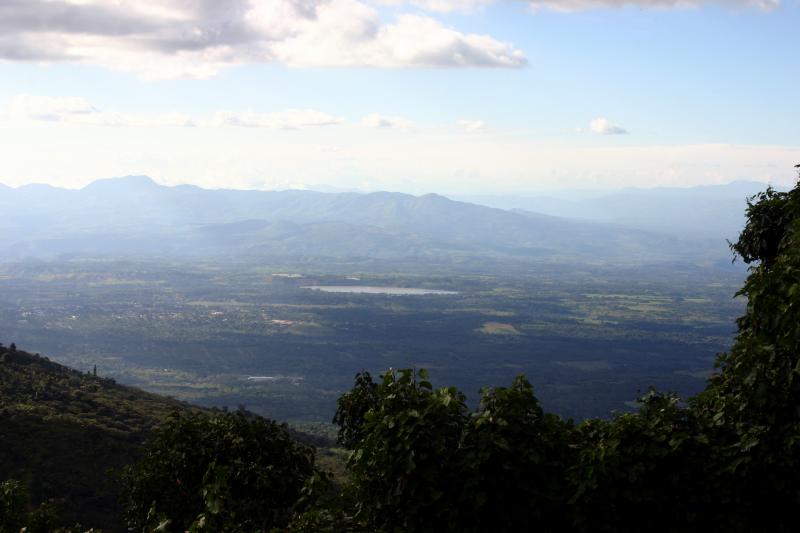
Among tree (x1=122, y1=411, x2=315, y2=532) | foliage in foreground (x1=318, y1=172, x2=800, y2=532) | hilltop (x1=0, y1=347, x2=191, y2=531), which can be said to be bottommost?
hilltop (x1=0, y1=347, x2=191, y2=531)

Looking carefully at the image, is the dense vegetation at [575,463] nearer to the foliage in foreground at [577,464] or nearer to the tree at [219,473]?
the foliage in foreground at [577,464]

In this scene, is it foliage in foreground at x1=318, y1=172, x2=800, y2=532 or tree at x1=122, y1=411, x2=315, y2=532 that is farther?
tree at x1=122, y1=411, x2=315, y2=532

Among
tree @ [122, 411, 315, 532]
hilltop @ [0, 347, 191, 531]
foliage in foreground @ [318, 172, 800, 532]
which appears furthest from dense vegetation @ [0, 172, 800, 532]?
hilltop @ [0, 347, 191, 531]

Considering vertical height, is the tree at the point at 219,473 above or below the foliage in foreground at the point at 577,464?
below

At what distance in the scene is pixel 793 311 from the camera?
1373 cm

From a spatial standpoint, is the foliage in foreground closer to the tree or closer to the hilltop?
the tree

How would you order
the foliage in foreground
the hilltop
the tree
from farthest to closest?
the hilltop < the tree < the foliage in foreground

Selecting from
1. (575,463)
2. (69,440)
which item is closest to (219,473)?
(575,463)

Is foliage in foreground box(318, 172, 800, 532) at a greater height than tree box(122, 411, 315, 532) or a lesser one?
greater

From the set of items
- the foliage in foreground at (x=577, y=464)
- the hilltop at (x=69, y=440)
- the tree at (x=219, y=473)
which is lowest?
the hilltop at (x=69, y=440)

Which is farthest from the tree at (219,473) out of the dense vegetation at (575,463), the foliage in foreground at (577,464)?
the foliage in foreground at (577,464)

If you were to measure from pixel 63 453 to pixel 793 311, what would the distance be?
43168mm

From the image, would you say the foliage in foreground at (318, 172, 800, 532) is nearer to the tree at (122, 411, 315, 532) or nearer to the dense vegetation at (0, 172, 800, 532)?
the dense vegetation at (0, 172, 800, 532)

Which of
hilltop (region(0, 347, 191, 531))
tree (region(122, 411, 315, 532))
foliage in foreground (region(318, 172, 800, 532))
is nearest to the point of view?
foliage in foreground (region(318, 172, 800, 532))
